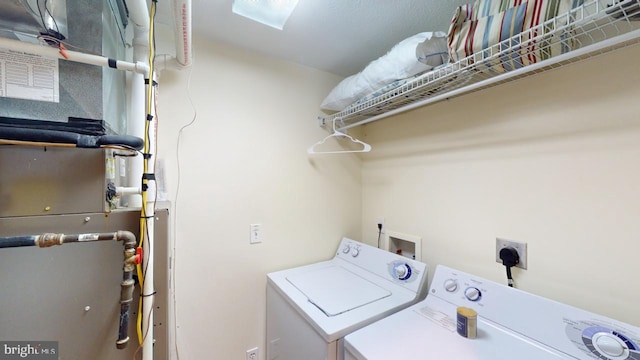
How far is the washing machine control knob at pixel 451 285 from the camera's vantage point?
1.16 metres

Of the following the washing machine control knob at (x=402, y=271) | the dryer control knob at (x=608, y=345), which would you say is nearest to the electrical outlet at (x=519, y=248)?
the dryer control knob at (x=608, y=345)

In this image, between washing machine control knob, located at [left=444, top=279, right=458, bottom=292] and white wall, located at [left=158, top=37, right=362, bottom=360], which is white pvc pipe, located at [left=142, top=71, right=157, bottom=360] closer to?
white wall, located at [left=158, top=37, right=362, bottom=360]

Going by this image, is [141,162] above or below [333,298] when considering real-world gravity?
above

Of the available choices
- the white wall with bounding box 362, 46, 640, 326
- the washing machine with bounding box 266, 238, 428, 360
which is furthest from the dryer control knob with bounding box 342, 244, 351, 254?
the white wall with bounding box 362, 46, 640, 326

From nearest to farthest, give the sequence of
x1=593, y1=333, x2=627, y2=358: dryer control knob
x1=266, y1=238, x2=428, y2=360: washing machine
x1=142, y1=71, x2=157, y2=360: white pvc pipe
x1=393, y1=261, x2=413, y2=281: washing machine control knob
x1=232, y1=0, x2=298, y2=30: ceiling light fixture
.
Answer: x1=593, y1=333, x2=627, y2=358: dryer control knob
x1=142, y1=71, x2=157, y2=360: white pvc pipe
x1=266, y1=238, x2=428, y2=360: washing machine
x1=232, y1=0, x2=298, y2=30: ceiling light fixture
x1=393, y1=261, x2=413, y2=281: washing machine control knob

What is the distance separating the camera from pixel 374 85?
1.35 m

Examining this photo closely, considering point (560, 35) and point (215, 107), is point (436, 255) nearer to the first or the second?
point (560, 35)

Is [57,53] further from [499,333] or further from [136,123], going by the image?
[499,333]

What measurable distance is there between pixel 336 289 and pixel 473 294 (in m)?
0.68

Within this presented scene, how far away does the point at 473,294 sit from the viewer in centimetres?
108

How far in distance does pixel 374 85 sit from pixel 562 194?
1.02 metres

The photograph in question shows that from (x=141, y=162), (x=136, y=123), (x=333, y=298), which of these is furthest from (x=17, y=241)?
(x=333, y=298)

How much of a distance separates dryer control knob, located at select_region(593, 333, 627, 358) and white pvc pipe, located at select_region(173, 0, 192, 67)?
187 centimetres

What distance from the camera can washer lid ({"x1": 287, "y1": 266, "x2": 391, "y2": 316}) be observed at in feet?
3.80
